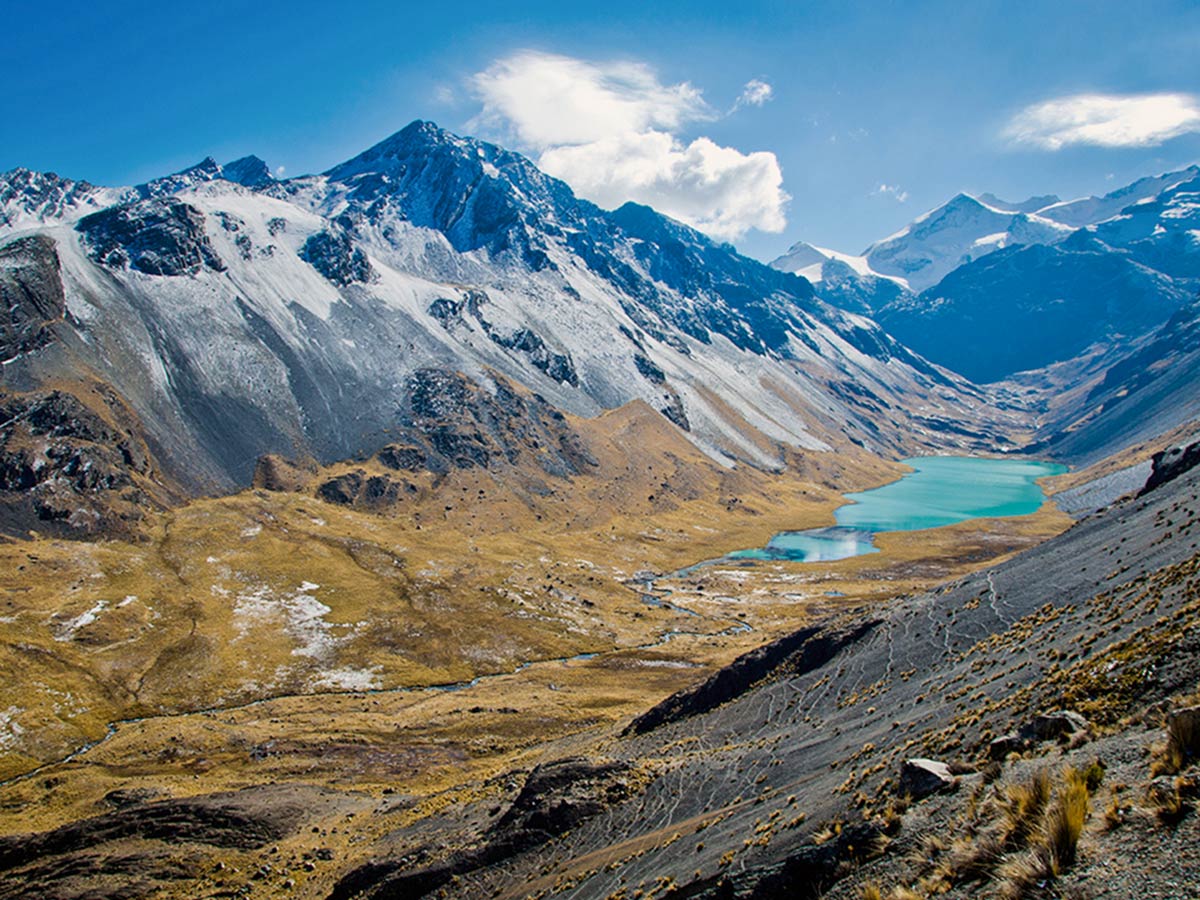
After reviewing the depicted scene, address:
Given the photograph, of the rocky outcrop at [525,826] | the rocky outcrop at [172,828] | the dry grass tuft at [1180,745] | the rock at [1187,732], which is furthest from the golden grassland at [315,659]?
the rock at [1187,732]

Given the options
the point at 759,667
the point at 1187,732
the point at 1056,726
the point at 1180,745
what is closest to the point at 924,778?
the point at 1056,726

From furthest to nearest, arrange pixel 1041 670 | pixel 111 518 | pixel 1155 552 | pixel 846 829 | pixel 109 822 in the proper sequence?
1. pixel 111 518
2. pixel 109 822
3. pixel 1155 552
4. pixel 1041 670
5. pixel 846 829

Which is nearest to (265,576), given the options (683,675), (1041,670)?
(683,675)

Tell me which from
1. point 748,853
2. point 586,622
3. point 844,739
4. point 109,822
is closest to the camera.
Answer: point 748,853

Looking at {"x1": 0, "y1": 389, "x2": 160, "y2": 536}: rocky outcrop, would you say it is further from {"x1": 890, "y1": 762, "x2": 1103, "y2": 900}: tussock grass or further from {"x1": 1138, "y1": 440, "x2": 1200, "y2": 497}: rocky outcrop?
{"x1": 1138, "y1": 440, "x2": 1200, "y2": 497}: rocky outcrop

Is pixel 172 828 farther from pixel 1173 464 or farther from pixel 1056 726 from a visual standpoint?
pixel 1173 464

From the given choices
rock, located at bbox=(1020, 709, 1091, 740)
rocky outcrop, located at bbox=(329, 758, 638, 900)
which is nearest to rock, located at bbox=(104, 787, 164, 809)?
rocky outcrop, located at bbox=(329, 758, 638, 900)

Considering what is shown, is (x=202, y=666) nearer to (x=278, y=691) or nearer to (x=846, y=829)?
(x=278, y=691)

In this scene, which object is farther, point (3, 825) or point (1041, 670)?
point (3, 825)

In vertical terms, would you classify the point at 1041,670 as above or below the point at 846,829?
below
